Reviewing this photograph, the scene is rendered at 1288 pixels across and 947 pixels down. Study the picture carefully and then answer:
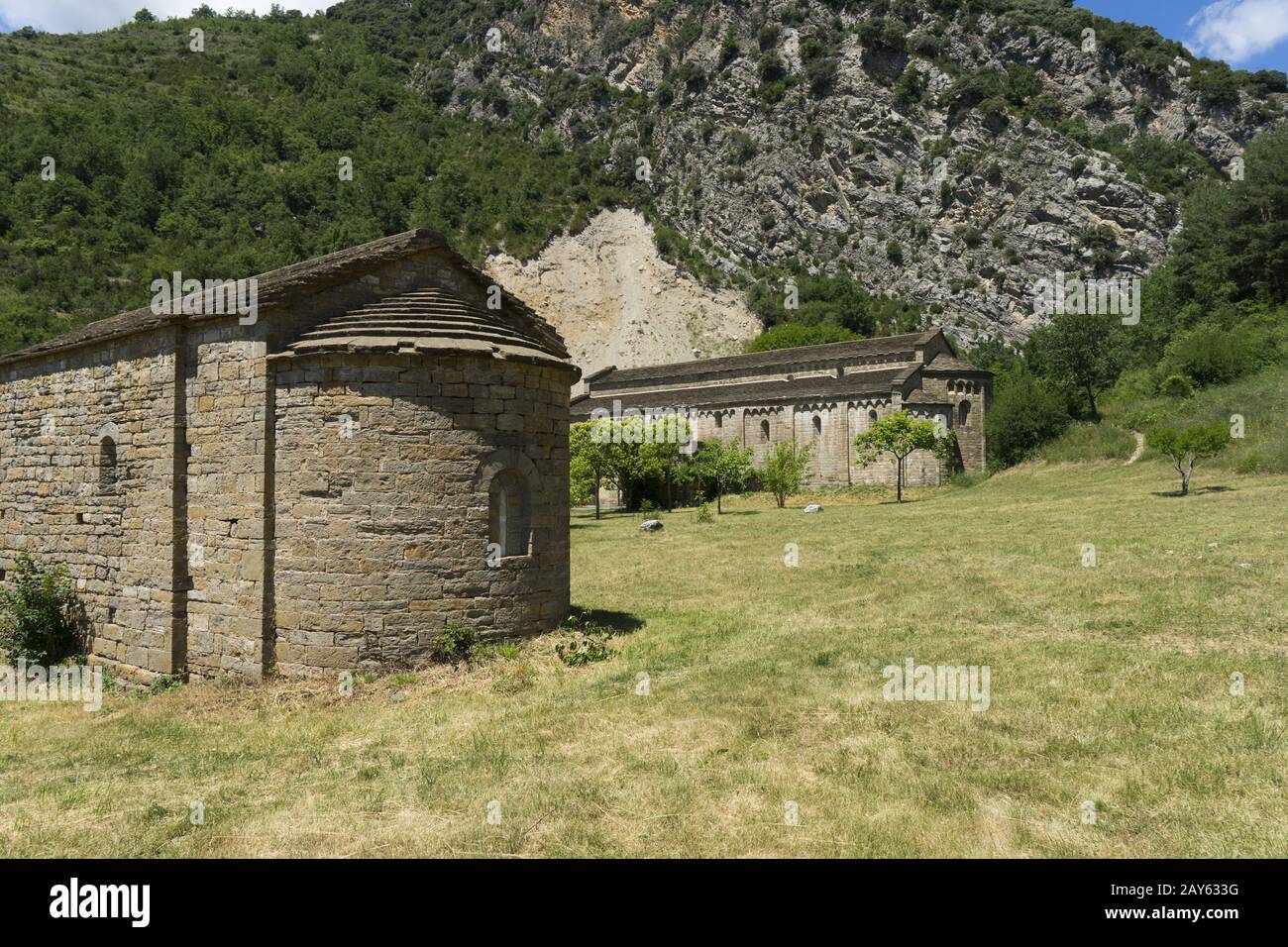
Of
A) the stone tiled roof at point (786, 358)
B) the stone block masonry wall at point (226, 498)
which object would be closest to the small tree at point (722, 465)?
the stone tiled roof at point (786, 358)

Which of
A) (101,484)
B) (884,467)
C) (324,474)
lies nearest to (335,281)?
(324,474)

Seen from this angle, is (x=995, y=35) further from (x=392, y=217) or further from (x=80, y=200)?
(x=80, y=200)

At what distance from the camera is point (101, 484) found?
11.4m

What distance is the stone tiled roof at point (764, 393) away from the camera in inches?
1718

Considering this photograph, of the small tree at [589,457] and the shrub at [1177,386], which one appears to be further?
the shrub at [1177,386]

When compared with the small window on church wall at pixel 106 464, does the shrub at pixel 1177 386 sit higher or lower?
higher

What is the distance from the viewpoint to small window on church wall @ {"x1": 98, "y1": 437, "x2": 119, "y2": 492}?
1138 cm

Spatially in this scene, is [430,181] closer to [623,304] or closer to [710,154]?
[623,304]

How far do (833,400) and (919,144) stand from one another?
5195 cm

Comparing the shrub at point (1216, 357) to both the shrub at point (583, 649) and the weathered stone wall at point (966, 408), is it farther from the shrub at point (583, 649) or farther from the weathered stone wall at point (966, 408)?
the shrub at point (583, 649)

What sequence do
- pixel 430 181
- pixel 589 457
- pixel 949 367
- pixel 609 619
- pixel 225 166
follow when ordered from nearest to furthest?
pixel 609 619 < pixel 589 457 < pixel 949 367 < pixel 225 166 < pixel 430 181

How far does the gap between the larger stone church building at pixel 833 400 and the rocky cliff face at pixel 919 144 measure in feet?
112

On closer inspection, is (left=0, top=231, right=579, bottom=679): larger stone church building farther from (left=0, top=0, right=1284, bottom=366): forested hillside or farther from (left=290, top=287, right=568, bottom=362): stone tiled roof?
(left=0, top=0, right=1284, bottom=366): forested hillside

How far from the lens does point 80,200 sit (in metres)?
67.8
